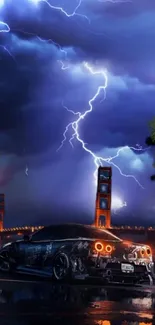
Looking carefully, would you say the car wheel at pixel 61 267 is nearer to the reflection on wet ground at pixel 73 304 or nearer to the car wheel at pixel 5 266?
the reflection on wet ground at pixel 73 304

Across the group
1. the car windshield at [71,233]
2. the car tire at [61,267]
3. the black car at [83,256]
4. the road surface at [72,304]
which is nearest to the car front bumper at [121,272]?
the black car at [83,256]

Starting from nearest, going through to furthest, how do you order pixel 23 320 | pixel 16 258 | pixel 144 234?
pixel 23 320, pixel 16 258, pixel 144 234

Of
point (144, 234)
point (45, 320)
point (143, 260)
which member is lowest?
point (45, 320)

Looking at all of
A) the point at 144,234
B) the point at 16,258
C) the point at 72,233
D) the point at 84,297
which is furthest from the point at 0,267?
the point at 144,234

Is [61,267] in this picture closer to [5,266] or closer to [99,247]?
[99,247]

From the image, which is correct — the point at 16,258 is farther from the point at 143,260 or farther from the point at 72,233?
the point at 143,260

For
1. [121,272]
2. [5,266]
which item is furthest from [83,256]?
[5,266]

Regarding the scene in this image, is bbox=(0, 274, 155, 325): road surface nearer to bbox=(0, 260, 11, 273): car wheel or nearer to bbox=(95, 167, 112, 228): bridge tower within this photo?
bbox=(0, 260, 11, 273): car wheel
